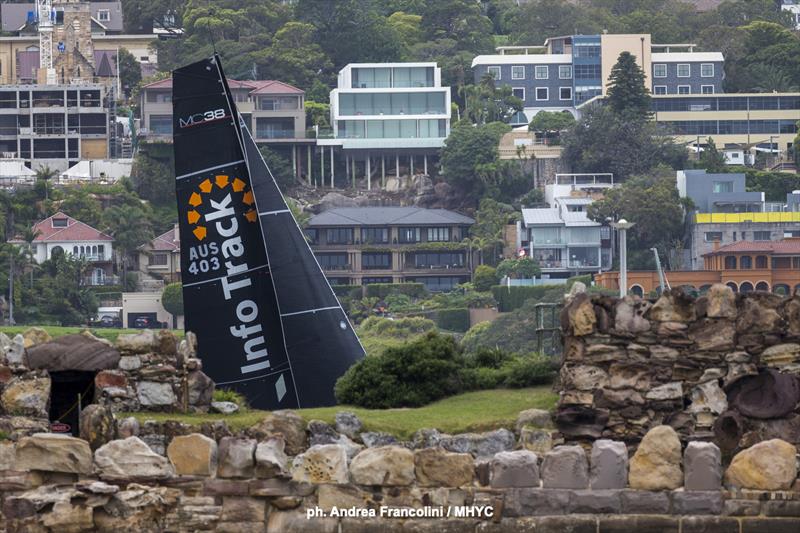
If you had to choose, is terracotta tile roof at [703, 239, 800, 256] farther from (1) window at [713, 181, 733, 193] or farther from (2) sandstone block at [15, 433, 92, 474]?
(2) sandstone block at [15, 433, 92, 474]

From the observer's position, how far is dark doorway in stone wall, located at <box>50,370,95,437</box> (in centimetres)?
1683

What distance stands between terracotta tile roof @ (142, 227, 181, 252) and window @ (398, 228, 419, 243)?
15439 mm

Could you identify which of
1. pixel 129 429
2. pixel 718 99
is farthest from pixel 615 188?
pixel 129 429

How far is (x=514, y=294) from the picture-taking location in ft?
481

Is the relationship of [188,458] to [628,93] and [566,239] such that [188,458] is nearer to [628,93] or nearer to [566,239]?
[566,239]

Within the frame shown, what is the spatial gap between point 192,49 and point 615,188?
4536cm

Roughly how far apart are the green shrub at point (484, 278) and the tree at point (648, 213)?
7931 millimetres

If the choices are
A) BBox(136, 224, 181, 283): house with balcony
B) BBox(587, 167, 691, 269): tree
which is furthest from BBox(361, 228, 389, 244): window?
BBox(587, 167, 691, 269): tree

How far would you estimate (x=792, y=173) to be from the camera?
17638cm

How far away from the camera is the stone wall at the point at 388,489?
12.5m

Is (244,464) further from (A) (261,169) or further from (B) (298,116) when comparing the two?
(B) (298,116)

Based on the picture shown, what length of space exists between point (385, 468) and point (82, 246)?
14442cm

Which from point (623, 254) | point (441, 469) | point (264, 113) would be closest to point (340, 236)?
point (264, 113)

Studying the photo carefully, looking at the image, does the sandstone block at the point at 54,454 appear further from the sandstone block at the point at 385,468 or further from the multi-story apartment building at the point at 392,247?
the multi-story apartment building at the point at 392,247
